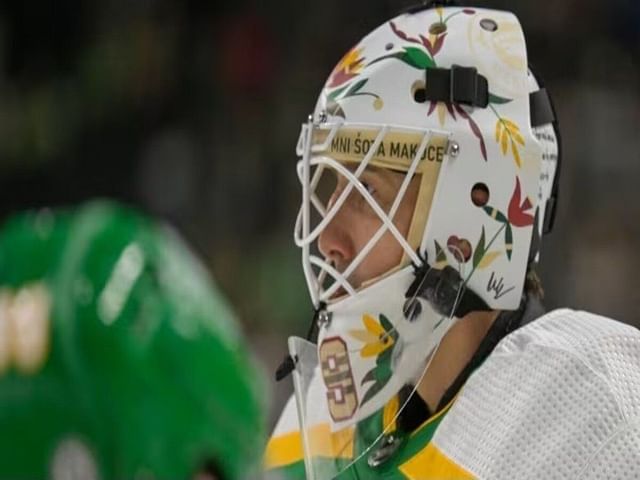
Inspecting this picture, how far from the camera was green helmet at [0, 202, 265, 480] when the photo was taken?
47.8 inches

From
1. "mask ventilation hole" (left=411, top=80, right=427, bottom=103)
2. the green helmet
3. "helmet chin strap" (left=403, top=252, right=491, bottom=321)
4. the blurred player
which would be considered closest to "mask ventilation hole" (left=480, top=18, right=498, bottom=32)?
the blurred player

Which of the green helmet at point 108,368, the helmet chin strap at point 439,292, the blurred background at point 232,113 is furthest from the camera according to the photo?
the blurred background at point 232,113

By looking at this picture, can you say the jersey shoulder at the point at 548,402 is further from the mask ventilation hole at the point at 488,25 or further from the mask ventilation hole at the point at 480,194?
the mask ventilation hole at the point at 488,25

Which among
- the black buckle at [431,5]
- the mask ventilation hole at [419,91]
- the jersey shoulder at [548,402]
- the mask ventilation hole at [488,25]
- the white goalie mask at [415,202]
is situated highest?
the black buckle at [431,5]

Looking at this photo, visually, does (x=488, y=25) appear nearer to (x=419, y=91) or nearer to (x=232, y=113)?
(x=419, y=91)

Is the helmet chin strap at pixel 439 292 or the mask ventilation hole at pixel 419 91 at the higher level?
the mask ventilation hole at pixel 419 91

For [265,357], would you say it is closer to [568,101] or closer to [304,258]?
[568,101]

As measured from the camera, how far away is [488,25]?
1943 millimetres

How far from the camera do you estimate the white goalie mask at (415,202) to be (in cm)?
Answer: 187

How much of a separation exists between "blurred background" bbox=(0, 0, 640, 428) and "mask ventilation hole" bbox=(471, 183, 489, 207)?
2435 mm

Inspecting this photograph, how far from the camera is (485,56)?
1917mm

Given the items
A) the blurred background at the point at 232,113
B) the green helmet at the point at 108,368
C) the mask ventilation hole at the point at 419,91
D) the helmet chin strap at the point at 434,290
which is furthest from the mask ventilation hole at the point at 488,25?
the blurred background at the point at 232,113

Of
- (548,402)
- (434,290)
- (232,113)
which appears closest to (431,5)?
(434,290)

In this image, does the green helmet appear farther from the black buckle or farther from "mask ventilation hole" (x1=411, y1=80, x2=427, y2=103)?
the black buckle
